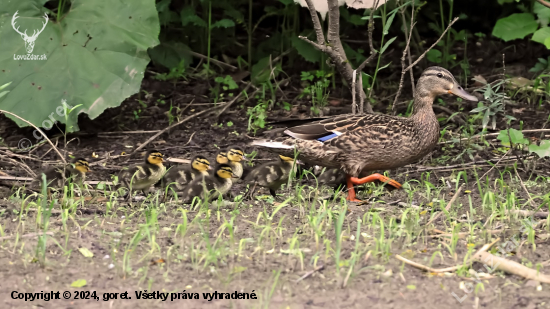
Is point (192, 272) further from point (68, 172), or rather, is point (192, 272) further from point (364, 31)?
point (364, 31)

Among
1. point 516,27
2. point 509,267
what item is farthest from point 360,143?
point 516,27

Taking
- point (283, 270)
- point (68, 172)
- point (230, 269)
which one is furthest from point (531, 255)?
point (68, 172)

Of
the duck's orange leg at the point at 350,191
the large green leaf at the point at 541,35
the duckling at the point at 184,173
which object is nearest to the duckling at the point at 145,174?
the duckling at the point at 184,173

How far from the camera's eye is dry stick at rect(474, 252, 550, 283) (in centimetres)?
331

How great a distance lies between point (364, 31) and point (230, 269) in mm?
5319

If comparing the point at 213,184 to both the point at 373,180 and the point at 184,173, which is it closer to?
the point at 184,173

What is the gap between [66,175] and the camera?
4.98 metres

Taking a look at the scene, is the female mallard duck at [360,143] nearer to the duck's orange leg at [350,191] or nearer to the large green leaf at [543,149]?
the duck's orange leg at [350,191]

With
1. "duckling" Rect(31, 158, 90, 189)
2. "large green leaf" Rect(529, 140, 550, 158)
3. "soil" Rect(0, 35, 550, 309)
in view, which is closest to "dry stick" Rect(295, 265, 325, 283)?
"soil" Rect(0, 35, 550, 309)

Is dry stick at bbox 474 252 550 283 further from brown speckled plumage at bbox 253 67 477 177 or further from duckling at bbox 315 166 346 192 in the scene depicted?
duckling at bbox 315 166 346 192

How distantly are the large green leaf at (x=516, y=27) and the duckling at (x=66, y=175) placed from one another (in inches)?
161

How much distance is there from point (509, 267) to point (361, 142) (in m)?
1.82

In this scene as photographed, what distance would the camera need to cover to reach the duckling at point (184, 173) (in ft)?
16.2

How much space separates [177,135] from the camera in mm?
6445
